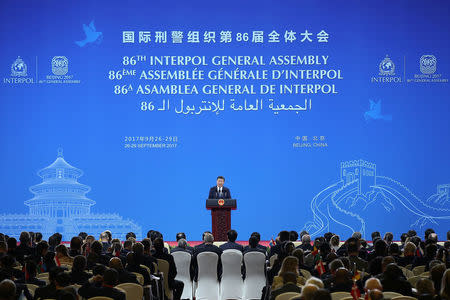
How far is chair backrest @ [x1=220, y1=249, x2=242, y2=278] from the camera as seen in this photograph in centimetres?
706

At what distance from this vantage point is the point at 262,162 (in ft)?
38.5

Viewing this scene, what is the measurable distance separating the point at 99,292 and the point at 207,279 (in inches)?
99.7

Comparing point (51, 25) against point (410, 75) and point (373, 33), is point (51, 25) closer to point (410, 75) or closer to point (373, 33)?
point (373, 33)

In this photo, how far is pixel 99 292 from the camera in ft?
15.6

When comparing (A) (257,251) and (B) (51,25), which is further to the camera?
(B) (51,25)

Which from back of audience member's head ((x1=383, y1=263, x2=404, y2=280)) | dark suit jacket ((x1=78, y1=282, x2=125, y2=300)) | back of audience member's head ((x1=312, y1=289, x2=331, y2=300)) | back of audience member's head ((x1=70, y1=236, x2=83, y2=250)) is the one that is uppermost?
back of audience member's head ((x1=70, y1=236, x2=83, y2=250))

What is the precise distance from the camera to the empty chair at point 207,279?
7.11 m

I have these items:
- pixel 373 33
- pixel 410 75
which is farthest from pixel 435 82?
pixel 373 33

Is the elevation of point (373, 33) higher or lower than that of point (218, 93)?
higher

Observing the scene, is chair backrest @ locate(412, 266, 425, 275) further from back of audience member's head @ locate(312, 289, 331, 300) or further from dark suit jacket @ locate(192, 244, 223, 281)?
back of audience member's head @ locate(312, 289, 331, 300)

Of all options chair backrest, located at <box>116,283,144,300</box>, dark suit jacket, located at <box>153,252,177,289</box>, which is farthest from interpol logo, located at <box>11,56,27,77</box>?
chair backrest, located at <box>116,283,144,300</box>

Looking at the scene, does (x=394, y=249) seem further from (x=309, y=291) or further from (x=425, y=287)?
(x=309, y=291)

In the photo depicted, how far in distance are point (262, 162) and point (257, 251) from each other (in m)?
4.74

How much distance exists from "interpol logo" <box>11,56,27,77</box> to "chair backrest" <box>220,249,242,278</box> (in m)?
6.91
